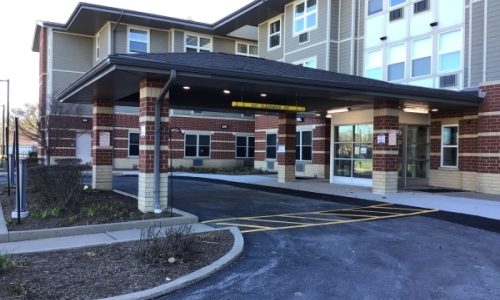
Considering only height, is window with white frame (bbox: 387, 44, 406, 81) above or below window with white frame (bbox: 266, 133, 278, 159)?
above

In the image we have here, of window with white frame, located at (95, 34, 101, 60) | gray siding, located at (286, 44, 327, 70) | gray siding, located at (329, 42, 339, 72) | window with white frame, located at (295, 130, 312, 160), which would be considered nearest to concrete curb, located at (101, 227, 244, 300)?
gray siding, located at (329, 42, 339, 72)

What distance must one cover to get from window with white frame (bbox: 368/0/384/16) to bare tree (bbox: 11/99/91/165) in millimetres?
17825

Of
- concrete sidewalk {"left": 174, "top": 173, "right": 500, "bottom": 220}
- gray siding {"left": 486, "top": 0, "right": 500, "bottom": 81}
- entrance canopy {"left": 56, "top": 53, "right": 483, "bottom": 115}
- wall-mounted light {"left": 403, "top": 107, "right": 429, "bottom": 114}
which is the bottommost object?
concrete sidewalk {"left": 174, "top": 173, "right": 500, "bottom": 220}

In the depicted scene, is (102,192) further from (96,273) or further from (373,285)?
(373,285)

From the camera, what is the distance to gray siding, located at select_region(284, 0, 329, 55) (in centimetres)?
2158

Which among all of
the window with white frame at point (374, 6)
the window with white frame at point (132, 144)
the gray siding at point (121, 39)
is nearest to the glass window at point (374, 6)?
the window with white frame at point (374, 6)

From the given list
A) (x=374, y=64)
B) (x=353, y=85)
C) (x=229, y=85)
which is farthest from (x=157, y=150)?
(x=374, y=64)

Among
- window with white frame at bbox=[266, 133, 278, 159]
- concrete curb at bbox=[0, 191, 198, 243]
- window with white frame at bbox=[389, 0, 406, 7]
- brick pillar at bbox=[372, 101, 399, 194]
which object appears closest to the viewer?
concrete curb at bbox=[0, 191, 198, 243]

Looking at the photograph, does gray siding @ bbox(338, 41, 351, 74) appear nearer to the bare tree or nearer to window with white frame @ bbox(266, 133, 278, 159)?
window with white frame @ bbox(266, 133, 278, 159)

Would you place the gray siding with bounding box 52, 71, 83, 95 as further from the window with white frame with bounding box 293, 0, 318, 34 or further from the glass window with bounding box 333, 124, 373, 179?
the glass window with bounding box 333, 124, 373, 179

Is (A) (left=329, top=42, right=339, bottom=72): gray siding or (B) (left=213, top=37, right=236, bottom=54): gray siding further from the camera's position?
(B) (left=213, top=37, right=236, bottom=54): gray siding

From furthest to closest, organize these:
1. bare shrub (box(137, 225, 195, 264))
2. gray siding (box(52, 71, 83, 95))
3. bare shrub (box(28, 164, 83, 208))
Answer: gray siding (box(52, 71, 83, 95))
bare shrub (box(28, 164, 83, 208))
bare shrub (box(137, 225, 195, 264))

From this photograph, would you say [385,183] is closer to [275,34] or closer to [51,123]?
[275,34]

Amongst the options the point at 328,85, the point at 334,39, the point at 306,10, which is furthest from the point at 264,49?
the point at 328,85
